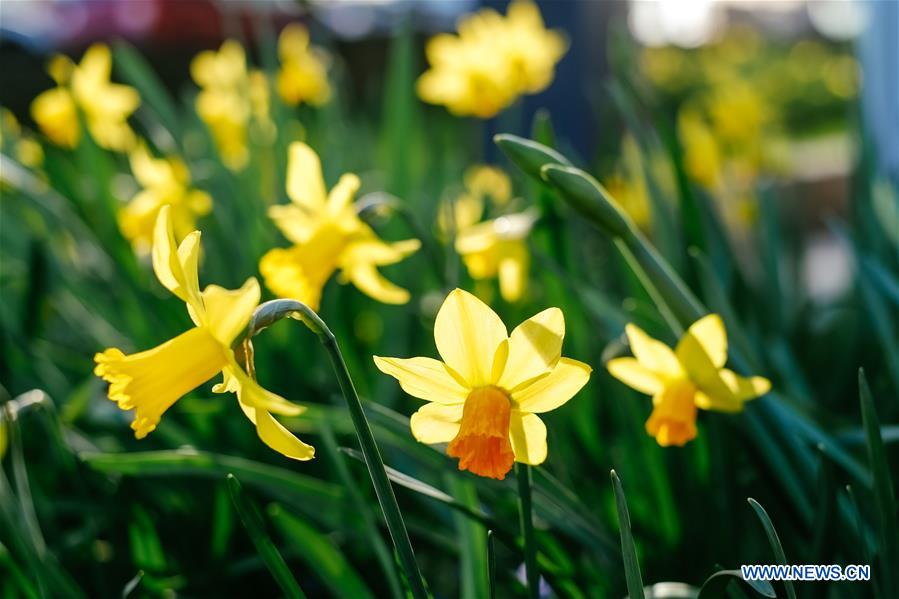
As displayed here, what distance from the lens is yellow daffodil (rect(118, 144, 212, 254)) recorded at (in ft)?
4.40

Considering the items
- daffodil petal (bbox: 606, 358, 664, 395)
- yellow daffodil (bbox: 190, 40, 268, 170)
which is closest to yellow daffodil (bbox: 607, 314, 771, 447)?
daffodil petal (bbox: 606, 358, 664, 395)

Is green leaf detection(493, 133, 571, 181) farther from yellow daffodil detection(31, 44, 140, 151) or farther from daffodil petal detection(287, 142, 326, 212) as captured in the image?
yellow daffodil detection(31, 44, 140, 151)

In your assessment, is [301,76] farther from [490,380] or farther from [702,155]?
[490,380]

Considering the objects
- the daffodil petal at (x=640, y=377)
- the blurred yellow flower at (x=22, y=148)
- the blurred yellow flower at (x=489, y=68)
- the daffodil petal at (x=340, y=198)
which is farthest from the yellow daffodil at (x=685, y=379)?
the blurred yellow flower at (x=22, y=148)

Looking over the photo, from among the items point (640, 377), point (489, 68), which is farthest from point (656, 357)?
point (489, 68)

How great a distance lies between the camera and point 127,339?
1491 millimetres

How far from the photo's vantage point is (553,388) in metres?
0.65

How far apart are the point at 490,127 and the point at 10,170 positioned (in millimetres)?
2698

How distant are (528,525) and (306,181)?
47 cm

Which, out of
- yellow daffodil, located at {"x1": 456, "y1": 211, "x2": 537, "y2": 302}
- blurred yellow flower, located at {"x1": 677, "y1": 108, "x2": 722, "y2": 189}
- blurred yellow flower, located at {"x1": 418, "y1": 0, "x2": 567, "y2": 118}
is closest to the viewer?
yellow daffodil, located at {"x1": 456, "y1": 211, "x2": 537, "y2": 302}

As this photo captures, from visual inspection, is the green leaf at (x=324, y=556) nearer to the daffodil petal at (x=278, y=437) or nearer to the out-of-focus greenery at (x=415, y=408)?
the out-of-focus greenery at (x=415, y=408)

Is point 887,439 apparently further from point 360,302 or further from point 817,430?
point 360,302

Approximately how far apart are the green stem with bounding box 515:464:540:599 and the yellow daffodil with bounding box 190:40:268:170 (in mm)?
1337

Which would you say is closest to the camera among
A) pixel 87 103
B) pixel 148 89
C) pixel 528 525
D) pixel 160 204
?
pixel 528 525
